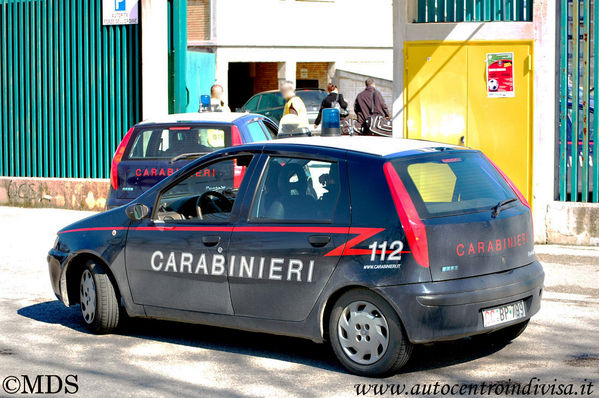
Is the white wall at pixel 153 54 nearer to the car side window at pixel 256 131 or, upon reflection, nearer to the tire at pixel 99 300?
the car side window at pixel 256 131

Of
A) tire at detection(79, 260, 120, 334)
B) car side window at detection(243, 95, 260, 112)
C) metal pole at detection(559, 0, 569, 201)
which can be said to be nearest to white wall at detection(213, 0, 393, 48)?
car side window at detection(243, 95, 260, 112)

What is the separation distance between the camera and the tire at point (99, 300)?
7891 millimetres

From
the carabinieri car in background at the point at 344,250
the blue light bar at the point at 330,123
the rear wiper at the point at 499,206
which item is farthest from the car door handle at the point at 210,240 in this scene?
the blue light bar at the point at 330,123

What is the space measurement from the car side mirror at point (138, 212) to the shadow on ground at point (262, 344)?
0.99m

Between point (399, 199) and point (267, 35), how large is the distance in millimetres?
30429

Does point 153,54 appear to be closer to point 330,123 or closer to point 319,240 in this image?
point 330,123

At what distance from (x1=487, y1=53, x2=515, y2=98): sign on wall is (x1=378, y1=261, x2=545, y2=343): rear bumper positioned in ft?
21.4

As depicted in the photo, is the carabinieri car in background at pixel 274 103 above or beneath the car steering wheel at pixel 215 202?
above

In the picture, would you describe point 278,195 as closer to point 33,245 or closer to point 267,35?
point 33,245

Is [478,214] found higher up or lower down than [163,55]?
lower down

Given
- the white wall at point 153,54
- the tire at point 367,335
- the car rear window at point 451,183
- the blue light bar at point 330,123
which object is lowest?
the tire at point 367,335

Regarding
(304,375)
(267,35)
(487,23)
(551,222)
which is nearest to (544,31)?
(487,23)

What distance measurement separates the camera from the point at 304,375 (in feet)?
22.0

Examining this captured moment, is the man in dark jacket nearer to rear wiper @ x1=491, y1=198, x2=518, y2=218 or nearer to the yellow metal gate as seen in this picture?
the yellow metal gate
